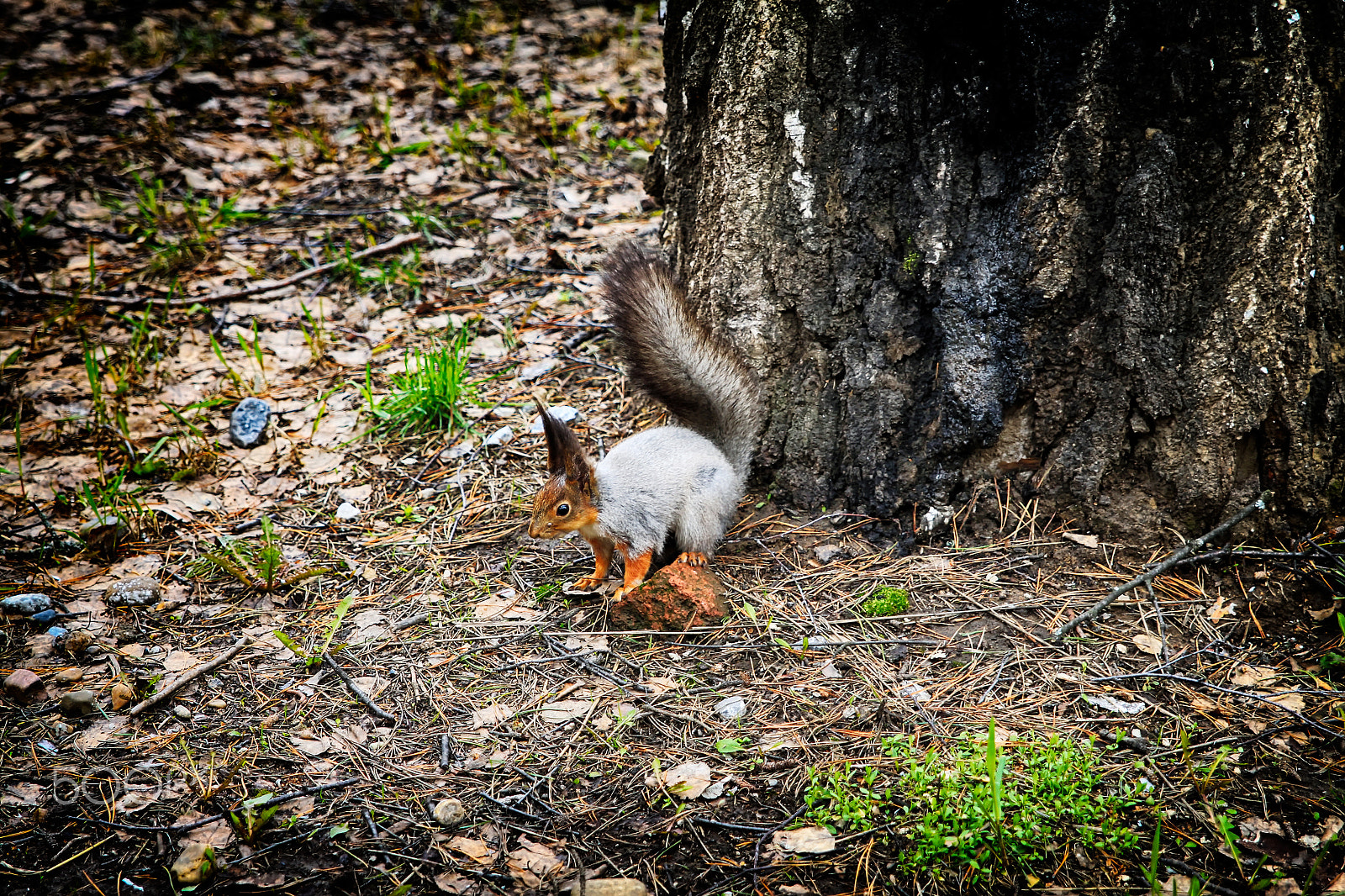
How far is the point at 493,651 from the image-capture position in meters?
2.25

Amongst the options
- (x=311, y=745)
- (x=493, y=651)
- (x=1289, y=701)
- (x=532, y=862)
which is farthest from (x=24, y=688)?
(x=1289, y=701)

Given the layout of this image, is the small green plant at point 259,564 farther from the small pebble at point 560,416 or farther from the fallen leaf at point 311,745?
the small pebble at point 560,416

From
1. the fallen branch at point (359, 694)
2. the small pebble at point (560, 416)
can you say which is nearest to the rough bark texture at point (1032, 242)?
the small pebble at point (560, 416)

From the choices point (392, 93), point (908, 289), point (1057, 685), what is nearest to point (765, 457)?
point (908, 289)

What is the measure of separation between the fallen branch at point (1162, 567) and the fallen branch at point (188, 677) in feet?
7.20

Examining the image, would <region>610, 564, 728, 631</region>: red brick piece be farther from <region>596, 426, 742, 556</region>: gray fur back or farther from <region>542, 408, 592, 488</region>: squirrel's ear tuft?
<region>542, 408, 592, 488</region>: squirrel's ear tuft

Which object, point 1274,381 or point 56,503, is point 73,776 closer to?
point 56,503

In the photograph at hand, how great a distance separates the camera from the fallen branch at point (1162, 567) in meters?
2.14

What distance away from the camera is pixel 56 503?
292 cm

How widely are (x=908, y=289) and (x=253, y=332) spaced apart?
2925 millimetres

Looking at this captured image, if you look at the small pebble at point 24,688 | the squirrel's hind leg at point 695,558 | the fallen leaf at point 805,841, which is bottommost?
the small pebble at point 24,688

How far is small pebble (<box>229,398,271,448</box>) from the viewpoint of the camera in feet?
10.6

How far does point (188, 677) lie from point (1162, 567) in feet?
8.50

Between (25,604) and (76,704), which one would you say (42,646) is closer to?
(25,604)
